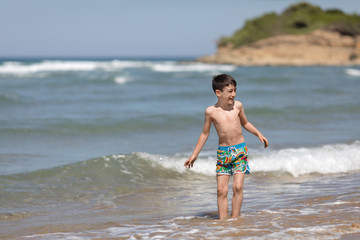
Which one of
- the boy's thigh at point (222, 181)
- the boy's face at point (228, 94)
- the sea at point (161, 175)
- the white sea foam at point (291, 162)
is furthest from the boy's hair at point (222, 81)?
the white sea foam at point (291, 162)

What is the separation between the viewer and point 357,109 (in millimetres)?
13797

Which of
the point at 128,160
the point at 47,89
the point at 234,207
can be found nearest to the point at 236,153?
the point at 234,207

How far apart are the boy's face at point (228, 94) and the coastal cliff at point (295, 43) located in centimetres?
5267

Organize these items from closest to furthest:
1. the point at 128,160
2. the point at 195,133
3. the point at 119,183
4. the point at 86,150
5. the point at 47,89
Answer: the point at 119,183 → the point at 128,160 → the point at 86,150 → the point at 195,133 → the point at 47,89

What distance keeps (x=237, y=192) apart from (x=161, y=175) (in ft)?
8.85

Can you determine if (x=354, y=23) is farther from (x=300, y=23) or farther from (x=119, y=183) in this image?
(x=119, y=183)

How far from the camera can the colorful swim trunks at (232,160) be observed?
4297 millimetres

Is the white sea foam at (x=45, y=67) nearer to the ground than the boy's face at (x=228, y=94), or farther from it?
farther from it

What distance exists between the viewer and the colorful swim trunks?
14.1ft

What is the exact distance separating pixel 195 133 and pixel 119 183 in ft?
13.1

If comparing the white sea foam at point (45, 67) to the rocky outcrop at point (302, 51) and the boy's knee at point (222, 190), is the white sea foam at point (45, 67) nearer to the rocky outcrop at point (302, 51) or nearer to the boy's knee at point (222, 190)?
the rocky outcrop at point (302, 51)

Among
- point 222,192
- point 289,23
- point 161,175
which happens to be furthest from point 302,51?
point 222,192

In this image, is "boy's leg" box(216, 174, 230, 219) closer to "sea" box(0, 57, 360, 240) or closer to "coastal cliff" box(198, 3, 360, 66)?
"sea" box(0, 57, 360, 240)

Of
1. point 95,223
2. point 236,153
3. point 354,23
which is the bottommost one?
point 95,223
